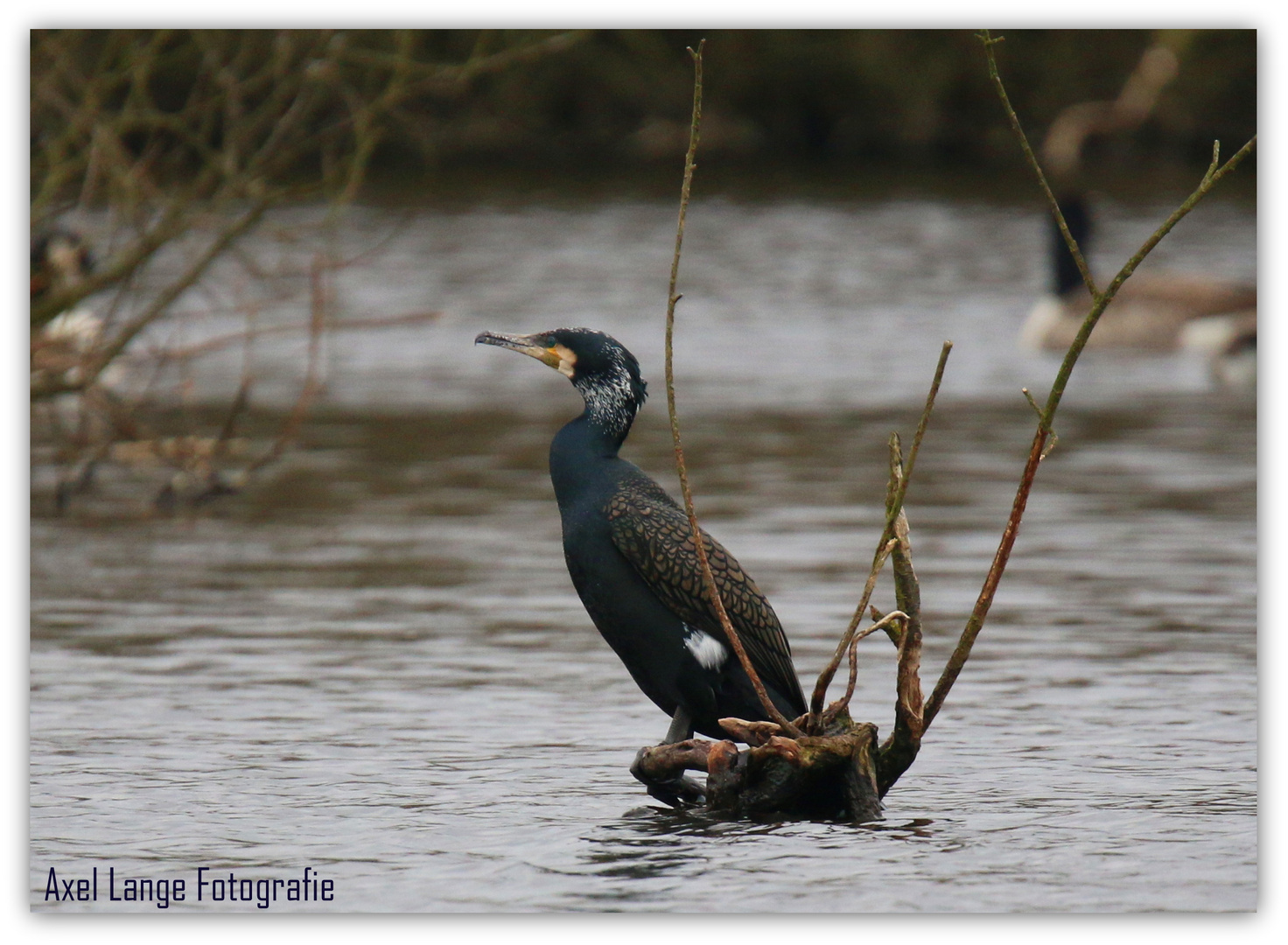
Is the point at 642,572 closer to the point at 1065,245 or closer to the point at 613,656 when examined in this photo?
the point at 613,656

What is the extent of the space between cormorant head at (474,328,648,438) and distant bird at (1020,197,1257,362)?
45.3 ft

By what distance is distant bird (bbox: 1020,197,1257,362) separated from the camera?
67.5 ft

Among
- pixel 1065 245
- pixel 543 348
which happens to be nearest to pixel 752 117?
pixel 1065 245

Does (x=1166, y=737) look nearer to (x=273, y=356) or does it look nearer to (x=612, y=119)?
(x=273, y=356)

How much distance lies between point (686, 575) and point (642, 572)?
0.13m

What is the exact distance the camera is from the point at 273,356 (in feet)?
69.7

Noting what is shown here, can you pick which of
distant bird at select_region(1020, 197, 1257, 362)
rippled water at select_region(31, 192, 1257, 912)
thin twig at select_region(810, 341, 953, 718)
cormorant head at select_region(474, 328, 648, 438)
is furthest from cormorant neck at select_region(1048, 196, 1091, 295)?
thin twig at select_region(810, 341, 953, 718)

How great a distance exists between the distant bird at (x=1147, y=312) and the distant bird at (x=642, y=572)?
1382cm

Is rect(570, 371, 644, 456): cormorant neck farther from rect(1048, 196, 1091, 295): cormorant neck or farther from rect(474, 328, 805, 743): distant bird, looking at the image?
rect(1048, 196, 1091, 295): cormorant neck

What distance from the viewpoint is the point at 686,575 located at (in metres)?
6.71

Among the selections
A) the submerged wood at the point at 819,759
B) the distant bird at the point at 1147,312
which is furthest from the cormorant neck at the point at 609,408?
the distant bird at the point at 1147,312

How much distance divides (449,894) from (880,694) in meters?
3.11

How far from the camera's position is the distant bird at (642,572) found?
6730 millimetres

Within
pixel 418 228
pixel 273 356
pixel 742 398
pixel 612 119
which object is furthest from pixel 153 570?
pixel 612 119
